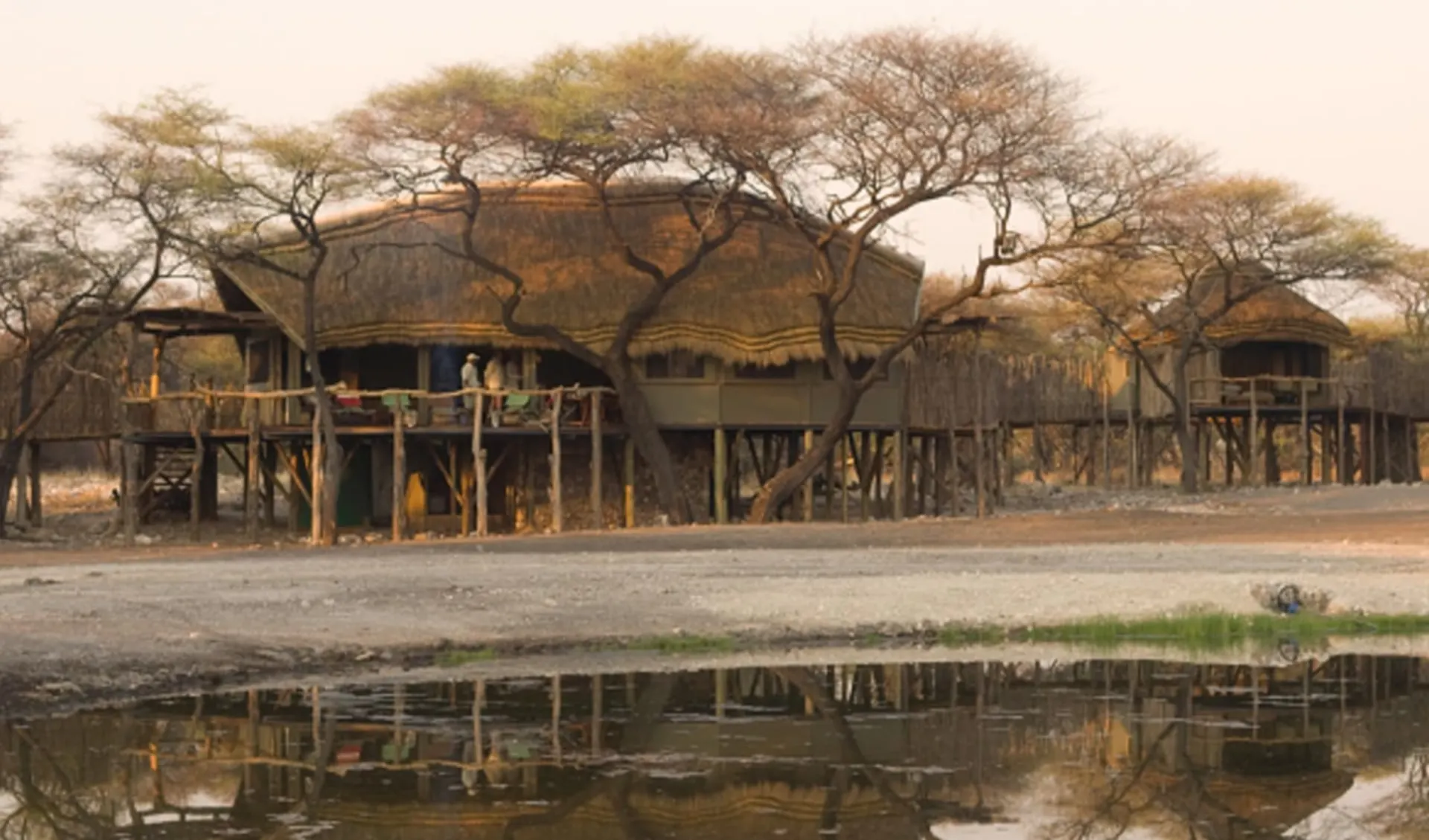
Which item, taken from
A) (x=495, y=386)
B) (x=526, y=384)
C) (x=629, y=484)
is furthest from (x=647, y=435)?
(x=495, y=386)

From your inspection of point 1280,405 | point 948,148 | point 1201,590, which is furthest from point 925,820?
point 1280,405

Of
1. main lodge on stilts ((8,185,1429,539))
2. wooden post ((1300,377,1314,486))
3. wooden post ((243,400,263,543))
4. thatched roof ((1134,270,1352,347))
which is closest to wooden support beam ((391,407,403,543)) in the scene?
main lodge on stilts ((8,185,1429,539))

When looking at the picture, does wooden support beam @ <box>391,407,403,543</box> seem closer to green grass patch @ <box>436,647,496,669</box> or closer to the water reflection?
green grass patch @ <box>436,647,496,669</box>

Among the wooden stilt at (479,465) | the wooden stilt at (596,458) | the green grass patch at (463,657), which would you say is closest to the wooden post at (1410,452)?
the wooden stilt at (596,458)

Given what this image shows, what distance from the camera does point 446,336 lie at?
126 feet

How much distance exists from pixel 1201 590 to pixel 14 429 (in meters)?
27.6

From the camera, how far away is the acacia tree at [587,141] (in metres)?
37.5

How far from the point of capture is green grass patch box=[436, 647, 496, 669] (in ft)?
56.8

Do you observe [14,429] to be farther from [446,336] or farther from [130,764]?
[130,764]

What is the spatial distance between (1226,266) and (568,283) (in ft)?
65.6

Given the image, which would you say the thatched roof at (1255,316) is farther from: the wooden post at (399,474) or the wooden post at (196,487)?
the wooden post at (196,487)

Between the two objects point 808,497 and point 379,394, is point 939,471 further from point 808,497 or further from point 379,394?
point 379,394

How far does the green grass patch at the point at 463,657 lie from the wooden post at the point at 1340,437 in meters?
39.5

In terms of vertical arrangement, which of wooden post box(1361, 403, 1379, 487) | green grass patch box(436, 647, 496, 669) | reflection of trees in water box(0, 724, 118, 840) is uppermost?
wooden post box(1361, 403, 1379, 487)
